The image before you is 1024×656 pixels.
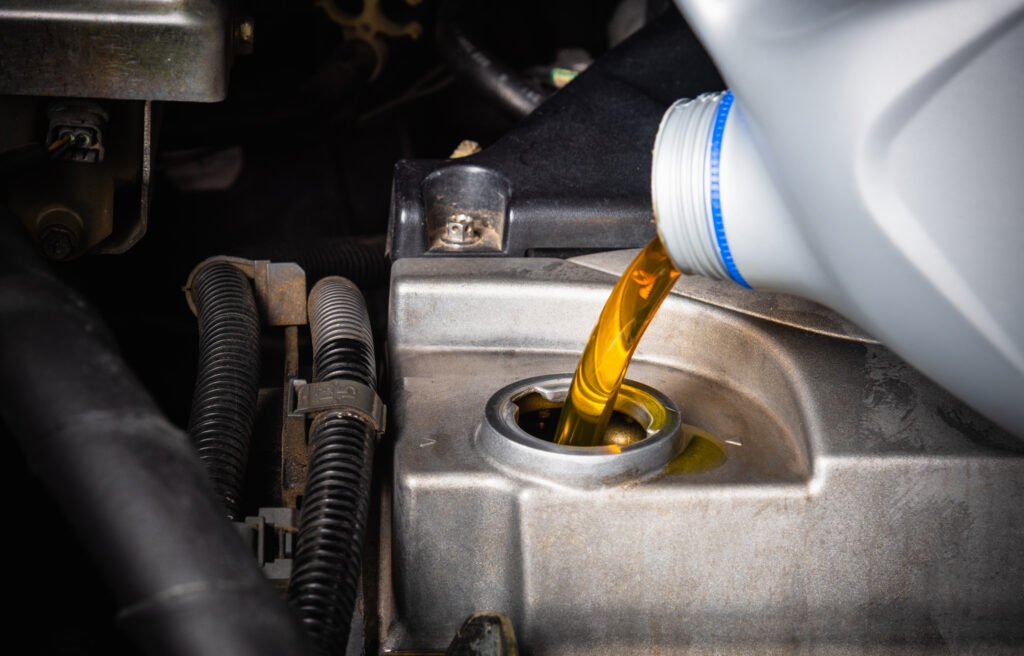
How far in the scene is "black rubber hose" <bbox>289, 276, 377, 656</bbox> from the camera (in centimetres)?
58

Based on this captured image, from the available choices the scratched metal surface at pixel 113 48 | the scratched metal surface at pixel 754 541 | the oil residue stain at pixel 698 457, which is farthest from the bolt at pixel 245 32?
the oil residue stain at pixel 698 457

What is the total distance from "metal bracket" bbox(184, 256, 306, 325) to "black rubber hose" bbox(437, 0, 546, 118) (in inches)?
20.1

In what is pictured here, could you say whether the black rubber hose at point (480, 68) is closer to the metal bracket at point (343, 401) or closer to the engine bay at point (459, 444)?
the engine bay at point (459, 444)

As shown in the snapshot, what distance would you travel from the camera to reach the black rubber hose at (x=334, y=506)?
1.91ft

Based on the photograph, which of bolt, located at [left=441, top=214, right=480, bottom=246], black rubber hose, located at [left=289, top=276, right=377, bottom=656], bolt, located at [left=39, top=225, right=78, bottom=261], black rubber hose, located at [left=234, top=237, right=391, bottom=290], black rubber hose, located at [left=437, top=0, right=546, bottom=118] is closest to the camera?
black rubber hose, located at [left=289, top=276, right=377, bottom=656]

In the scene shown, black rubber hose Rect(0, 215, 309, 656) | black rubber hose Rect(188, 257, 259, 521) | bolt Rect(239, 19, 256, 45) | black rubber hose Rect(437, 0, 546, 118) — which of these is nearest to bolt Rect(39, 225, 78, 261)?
black rubber hose Rect(188, 257, 259, 521)

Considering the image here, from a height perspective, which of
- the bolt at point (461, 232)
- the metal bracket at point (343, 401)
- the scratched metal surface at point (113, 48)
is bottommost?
the metal bracket at point (343, 401)

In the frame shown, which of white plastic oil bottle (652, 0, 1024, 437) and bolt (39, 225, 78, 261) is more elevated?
white plastic oil bottle (652, 0, 1024, 437)

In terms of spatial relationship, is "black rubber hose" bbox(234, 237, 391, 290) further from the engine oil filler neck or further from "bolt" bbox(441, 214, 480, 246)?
the engine oil filler neck

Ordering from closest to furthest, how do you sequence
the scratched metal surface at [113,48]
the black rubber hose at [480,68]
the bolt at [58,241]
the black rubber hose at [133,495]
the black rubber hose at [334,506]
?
the black rubber hose at [133,495] → the black rubber hose at [334,506] → the scratched metal surface at [113,48] → the bolt at [58,241] → the black rubber hose at [480,68]

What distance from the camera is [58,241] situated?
79 centimetres

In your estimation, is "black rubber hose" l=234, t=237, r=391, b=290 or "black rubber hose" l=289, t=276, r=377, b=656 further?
"black rubber hose" l=234, t=237, r=391, b=290

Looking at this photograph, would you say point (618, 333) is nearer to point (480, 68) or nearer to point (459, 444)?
point (459, 444)

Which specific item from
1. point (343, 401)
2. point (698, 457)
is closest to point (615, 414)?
point (698, 457)
